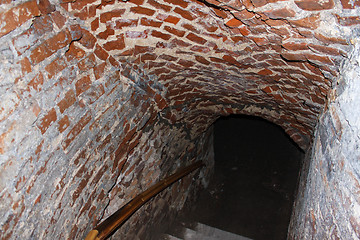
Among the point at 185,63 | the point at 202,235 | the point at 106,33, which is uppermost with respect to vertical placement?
the point at 106,33

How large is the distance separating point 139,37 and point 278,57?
101 cm

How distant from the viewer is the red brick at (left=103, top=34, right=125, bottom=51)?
2.09 metres

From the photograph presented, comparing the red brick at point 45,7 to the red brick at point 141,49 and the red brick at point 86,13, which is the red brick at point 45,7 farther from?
the red brick at point 141,49

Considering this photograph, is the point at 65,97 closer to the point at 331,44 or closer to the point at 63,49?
the point at 63,49

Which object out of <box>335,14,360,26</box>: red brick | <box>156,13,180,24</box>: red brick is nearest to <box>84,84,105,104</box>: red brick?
<box>156,13,180,24</box>: red brick

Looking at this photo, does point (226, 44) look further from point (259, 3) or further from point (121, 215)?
point (121, 215)

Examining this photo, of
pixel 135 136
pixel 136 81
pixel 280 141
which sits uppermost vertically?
pixel 136 81

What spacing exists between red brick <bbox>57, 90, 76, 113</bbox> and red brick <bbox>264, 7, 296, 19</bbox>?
1.29 m

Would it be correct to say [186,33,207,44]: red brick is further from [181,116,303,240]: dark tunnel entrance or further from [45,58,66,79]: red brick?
[181,116,303,240]: dark tunnel entrance

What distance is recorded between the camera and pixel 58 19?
1754 millimetres

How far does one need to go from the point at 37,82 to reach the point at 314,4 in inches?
60.4

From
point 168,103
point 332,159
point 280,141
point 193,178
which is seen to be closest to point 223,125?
point 280,141

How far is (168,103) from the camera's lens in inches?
117

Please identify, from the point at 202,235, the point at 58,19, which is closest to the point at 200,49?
the point at 58,19
